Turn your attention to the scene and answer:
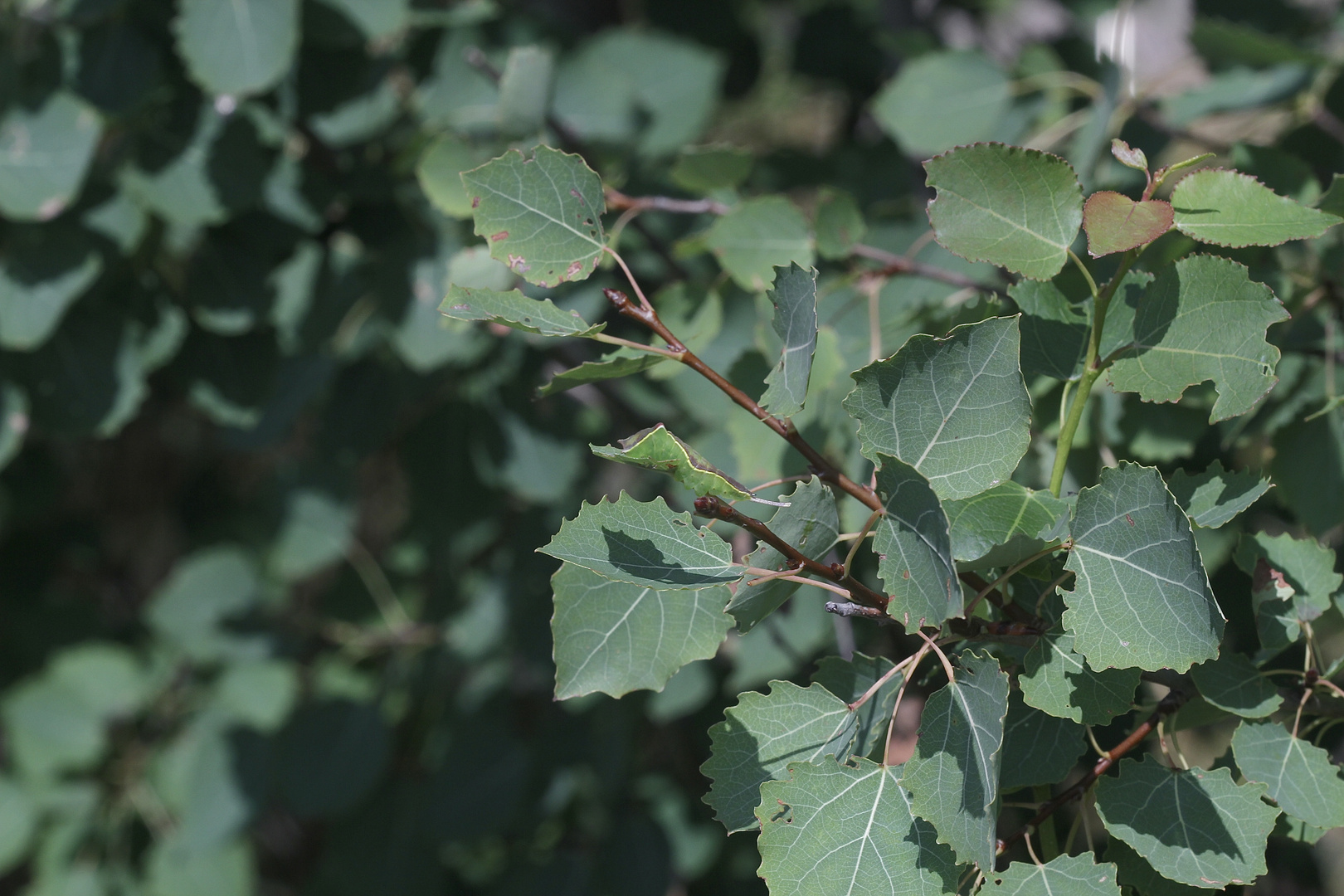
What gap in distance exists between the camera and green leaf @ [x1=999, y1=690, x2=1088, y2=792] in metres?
0.46

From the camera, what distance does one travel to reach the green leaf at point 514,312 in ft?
1.53

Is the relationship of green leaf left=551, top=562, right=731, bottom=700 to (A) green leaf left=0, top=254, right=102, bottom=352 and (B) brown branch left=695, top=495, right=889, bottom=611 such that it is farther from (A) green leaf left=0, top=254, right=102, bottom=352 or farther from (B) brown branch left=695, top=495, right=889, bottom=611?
(A) green leaf left=0, top=254, right=102, bottom=352

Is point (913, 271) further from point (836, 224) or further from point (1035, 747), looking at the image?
point (1035, 747)

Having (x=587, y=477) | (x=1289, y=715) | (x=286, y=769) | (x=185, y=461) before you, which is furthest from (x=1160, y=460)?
(x=185, y=461)

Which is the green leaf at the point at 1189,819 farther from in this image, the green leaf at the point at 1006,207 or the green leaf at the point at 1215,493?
the green leaf at the point at 1006,207

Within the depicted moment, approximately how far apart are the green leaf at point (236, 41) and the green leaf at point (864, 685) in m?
0.70

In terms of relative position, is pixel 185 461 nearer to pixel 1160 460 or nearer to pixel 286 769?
pixel 286 769

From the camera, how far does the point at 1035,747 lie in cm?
47

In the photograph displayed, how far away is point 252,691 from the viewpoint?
1.47m

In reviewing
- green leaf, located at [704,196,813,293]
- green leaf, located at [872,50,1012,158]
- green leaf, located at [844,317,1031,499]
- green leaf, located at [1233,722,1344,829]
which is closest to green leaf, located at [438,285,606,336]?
green leaf, located at [844,317,1031,499]

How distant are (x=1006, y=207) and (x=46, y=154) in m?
0.84

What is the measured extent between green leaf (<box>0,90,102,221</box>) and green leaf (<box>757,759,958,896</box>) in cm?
82

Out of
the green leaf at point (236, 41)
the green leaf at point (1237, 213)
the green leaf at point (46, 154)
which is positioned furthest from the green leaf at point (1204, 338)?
the green leaf at point (46, 154)

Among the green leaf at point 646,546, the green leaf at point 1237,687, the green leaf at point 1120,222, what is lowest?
the green leaf at point 1237,687
